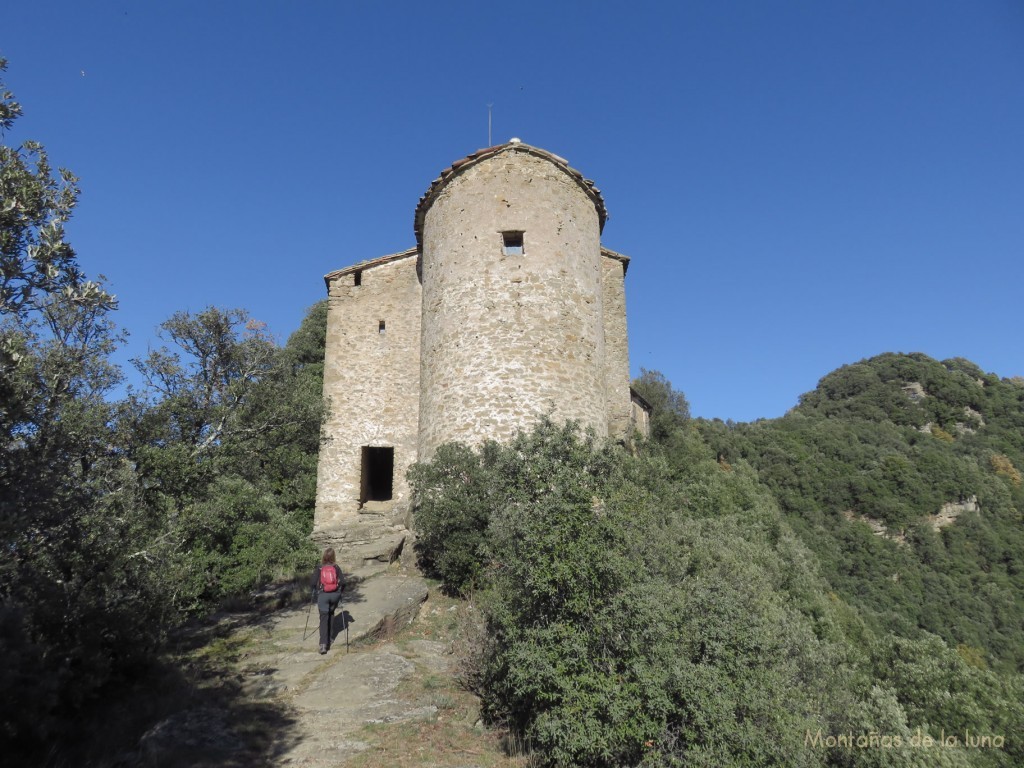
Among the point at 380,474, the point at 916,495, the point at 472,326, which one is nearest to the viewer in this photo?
the point at 472,326

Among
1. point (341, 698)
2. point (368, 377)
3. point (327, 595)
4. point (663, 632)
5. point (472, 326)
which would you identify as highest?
point (472, 326)

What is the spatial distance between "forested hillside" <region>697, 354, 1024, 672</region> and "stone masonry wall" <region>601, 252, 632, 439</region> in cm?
2296

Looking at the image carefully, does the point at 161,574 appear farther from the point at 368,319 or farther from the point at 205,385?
the point at 368,319

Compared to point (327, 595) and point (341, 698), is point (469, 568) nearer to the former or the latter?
point (327, 595)

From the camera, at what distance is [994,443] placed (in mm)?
62438

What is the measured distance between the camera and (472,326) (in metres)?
13.4

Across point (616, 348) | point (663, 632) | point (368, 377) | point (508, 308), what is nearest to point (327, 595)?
point (663, 632)

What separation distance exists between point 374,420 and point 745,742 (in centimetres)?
1258

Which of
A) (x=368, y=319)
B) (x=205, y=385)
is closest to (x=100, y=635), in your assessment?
(x=205, y=385)

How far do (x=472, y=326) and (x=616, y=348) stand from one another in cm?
619

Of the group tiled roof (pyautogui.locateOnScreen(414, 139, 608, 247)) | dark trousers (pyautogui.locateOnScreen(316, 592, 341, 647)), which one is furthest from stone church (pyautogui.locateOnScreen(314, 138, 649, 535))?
dark trousers (pyautogui.locateOnScreen(316, 592, 341, 647))

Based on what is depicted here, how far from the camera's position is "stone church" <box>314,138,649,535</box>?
13.1m

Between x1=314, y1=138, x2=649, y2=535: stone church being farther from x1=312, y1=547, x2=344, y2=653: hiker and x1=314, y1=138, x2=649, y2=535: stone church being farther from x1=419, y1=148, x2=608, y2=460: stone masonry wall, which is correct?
x1=312, y1=547, x2=344, y2=653: hiker

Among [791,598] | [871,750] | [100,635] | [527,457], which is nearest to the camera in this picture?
[100,635]
